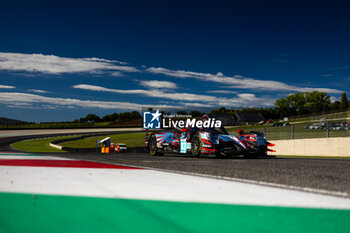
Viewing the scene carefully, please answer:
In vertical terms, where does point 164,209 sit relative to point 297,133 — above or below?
below

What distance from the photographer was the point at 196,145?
36.0ft

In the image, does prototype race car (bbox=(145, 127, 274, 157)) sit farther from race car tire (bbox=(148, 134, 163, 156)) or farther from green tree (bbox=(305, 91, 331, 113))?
green tree (bbox=(305, 91, 331, 113))

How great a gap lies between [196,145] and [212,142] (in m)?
0.74

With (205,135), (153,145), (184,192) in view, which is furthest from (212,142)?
(184,192)

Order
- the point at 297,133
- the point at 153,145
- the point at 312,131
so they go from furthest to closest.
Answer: the point at 297,133, the point at 312,131, the point at 153,145

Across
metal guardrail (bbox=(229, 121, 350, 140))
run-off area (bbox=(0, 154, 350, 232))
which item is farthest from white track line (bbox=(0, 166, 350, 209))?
metal guardrail (bbox=(229, 121, 350, 140))

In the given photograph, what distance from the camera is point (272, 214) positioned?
7.52ft

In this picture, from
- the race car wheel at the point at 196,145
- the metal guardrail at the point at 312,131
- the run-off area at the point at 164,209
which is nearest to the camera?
the run-off area at the point at 164,209

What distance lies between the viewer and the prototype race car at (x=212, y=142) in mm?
10500

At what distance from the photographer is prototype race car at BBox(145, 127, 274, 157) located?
10.5 metres

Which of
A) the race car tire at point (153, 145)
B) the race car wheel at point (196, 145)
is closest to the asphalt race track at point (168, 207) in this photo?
the race car wheel at point (196, 145)

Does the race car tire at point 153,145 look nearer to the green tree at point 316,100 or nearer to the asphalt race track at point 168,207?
the asphalt race track at point 168,207

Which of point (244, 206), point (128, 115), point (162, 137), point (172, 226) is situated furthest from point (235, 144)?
point (128, 115)

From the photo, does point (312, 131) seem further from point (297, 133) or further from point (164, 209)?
point (164, 209)
